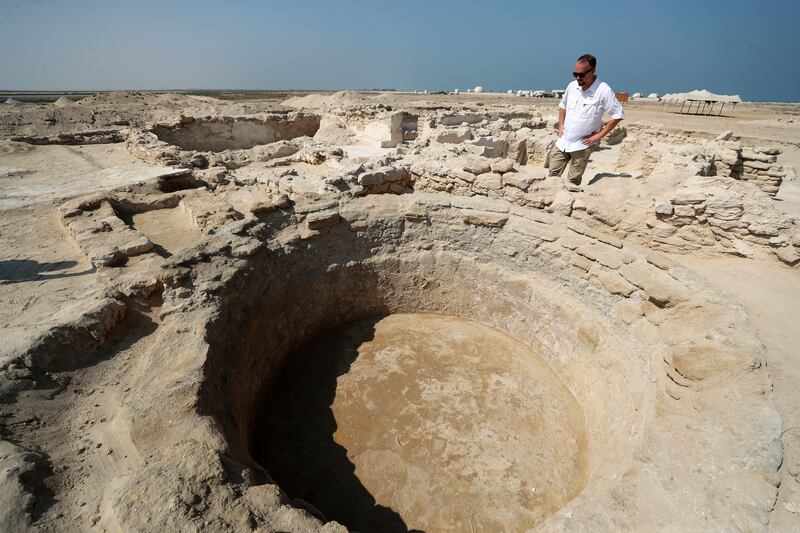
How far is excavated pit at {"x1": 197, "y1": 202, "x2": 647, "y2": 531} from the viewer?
11.0 feet

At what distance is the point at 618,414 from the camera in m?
3.56

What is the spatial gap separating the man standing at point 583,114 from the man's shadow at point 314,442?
3.90 meters

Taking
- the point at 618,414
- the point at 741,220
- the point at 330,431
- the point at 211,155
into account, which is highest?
the point at 741,220

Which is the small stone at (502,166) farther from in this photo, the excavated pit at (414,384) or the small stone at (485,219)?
the excavated pit at (414,384)

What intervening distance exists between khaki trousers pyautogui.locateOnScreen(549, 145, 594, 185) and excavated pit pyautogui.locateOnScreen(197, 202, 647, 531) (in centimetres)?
154

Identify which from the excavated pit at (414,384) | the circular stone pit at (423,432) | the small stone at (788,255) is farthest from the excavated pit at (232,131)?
the small stone at (788,255)

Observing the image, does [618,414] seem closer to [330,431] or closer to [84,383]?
[330,431]

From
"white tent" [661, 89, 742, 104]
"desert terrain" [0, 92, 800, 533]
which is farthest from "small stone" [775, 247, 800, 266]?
"white tent" [661, 89, 742, 104]

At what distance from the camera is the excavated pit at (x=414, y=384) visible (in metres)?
3.34

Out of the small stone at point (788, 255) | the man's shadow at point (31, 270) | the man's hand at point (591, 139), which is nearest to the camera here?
the small stone at point (788, 255)

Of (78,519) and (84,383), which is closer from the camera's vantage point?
(78,519)

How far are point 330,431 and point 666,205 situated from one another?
4538mm

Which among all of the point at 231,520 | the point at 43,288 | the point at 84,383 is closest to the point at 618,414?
the point at 231,520

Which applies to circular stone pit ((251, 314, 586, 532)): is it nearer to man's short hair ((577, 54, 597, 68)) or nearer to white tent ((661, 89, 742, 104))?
man's short hair ((577, 54, 597, 68))
